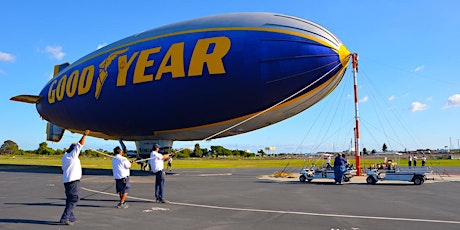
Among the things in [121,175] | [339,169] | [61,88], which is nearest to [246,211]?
[121,175]

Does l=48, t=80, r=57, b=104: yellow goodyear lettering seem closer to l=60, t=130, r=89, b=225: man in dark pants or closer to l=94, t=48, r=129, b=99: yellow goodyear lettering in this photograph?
l=94, t=48, r=129, b=99: yellow goodyear lettering

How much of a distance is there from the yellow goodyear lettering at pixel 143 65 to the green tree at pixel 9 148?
123m

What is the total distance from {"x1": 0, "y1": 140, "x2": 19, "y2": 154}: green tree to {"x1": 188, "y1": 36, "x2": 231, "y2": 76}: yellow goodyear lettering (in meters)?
127

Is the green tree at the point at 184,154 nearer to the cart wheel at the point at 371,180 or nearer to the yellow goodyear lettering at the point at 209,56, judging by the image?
the yellow goodyear lettering at the point at 209,56

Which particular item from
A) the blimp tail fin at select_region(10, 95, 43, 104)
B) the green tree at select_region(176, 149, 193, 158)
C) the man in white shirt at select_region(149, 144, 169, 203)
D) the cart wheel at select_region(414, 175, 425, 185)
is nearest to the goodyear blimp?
the man in white shirt at select_region(149, 144, 169, 203)

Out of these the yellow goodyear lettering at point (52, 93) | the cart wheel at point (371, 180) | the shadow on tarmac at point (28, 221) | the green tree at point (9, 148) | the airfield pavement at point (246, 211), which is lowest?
the shadow on tarmac at point (28, 221)

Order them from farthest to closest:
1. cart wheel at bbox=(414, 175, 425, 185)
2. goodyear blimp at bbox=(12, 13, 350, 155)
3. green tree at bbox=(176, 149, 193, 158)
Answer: green tree at bbox=(176, 149, 193, 158) → goodyear blimp at bbox=(12, 13, 350, 155) → cart wheel at bbox=(414, 175, 425, 185)

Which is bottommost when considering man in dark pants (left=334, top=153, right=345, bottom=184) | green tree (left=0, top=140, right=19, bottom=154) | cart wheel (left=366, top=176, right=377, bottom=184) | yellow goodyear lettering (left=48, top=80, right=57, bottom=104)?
cart wheel (left=366, top=176, right=377, bottom=184)

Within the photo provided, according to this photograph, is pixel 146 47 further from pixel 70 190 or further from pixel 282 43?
pixel 70 190

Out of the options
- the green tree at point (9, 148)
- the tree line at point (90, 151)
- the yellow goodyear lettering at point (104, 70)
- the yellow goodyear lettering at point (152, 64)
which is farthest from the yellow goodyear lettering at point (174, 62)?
the green tree at point (9, 148)

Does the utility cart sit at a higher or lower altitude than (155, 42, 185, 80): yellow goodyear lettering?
lower

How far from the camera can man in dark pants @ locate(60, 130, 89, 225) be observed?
885cm

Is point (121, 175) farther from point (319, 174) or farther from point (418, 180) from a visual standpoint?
point (418, 180)

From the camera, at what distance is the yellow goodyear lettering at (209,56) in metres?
20.2
